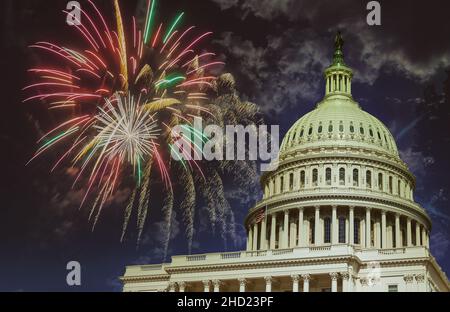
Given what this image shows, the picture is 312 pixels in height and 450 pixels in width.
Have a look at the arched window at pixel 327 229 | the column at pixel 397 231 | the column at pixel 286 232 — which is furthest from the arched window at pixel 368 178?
the column at pixel 286 232

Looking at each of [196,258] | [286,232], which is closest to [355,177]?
[286,232]

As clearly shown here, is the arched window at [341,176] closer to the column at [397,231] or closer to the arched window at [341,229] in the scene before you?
the arched window at [341,229]

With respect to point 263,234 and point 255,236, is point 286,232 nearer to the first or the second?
point 263,234

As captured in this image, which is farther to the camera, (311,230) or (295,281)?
(311,230)

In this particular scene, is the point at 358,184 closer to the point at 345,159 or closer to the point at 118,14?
the point at 345,159

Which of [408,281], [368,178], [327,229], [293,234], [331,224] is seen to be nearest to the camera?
[408,281]

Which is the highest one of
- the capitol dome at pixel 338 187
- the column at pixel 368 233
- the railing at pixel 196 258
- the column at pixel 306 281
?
the capitol dome at pixel 338 187

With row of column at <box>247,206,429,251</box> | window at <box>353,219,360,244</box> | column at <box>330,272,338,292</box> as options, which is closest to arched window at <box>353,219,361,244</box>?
window at <box>353,219,360,244</box>
